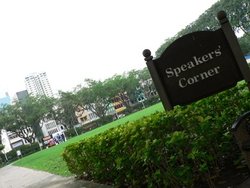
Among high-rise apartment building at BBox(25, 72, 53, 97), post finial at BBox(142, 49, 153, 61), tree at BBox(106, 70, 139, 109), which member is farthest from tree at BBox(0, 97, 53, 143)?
high-rise apartment building at BBox(25, 72, 53, 97)

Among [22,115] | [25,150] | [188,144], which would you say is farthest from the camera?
[25,150]

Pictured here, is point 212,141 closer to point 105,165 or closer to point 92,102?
point 105,165

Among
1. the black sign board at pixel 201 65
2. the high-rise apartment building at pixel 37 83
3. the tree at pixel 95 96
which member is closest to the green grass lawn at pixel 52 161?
the black sign board at pixel 201 65

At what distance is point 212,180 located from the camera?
443 centimetres

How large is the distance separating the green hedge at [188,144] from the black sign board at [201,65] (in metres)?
0.35

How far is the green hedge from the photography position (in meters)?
3.98

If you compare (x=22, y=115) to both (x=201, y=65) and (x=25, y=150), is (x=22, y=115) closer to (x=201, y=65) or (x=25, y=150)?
(x=25, y=150)

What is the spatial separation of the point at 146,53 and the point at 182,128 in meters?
0.95

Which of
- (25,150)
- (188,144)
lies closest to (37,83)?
(25,150)

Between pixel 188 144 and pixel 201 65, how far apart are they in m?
0.89

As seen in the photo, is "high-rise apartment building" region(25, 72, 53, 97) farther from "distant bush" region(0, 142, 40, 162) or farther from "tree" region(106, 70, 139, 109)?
"distant bush" region(0, 142, 40, 162)

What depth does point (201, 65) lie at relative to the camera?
3.72 metres

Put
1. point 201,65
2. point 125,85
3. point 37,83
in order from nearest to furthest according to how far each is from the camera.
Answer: point 201,65, point 125,85, point 37,83

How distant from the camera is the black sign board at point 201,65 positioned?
3621 millimetres
